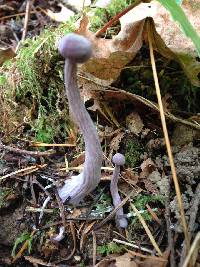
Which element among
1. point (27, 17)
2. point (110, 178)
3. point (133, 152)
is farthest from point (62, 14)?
point (110, 178)

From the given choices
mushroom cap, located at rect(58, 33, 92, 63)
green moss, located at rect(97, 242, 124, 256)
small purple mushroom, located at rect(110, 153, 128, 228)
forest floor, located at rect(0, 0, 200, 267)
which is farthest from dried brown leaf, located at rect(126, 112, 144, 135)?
mushroom cap, located at rect(58, 33, 92, 63)

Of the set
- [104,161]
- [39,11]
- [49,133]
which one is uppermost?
[39,11]

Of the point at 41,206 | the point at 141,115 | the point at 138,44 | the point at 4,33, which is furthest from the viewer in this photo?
the point at 4,33

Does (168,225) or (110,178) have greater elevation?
(110,178)

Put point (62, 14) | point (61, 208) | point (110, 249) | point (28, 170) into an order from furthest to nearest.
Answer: point (62, 14) → point (28, 170) → point (61, 208) → point (110, 249)

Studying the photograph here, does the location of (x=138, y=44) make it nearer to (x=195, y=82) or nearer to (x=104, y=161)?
(x=195, y=82)

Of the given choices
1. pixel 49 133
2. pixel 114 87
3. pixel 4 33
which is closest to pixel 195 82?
pixel 114 87

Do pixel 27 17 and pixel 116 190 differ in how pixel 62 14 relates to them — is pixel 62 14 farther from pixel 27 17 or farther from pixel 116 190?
pixel 116 190
